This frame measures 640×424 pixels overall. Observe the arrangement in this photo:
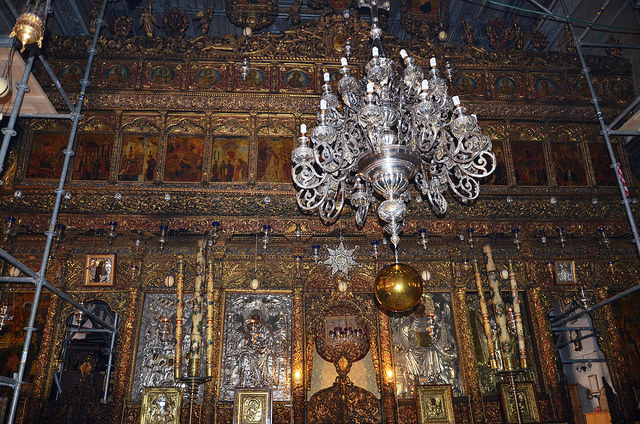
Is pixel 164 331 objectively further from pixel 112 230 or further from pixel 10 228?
pixel 10 228

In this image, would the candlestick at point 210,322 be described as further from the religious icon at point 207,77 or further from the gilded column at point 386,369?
the religious icon at point 207,77

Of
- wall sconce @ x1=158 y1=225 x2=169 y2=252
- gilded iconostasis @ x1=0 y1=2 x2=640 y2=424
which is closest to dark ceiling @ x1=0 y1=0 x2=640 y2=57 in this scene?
gilded iconostasis @ x1=0 y1=2 x2=640 y2=424

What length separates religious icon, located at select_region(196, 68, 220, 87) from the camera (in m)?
8.42

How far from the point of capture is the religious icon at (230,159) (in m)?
8.00

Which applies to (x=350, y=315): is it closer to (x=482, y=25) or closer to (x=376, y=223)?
(x=376, y=223)

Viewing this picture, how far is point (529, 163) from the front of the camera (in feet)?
27.6

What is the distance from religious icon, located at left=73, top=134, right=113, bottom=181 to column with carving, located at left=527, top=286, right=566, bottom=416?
7561 mm

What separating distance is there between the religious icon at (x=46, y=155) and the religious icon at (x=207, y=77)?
2.43m

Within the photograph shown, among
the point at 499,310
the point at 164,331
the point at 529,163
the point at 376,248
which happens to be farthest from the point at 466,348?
the point at 164,331

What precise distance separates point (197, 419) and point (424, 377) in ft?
12.0

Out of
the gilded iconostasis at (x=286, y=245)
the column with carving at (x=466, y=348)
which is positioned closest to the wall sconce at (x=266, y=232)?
the gilded iconostasis at (x=286, y=245)

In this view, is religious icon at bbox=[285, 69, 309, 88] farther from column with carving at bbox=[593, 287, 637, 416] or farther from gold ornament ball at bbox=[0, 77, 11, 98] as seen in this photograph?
column with carving at bbox=[593, 287, 637, 416]

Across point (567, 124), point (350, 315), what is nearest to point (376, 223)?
point (350, 315)

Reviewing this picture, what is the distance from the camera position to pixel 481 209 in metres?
8.19
